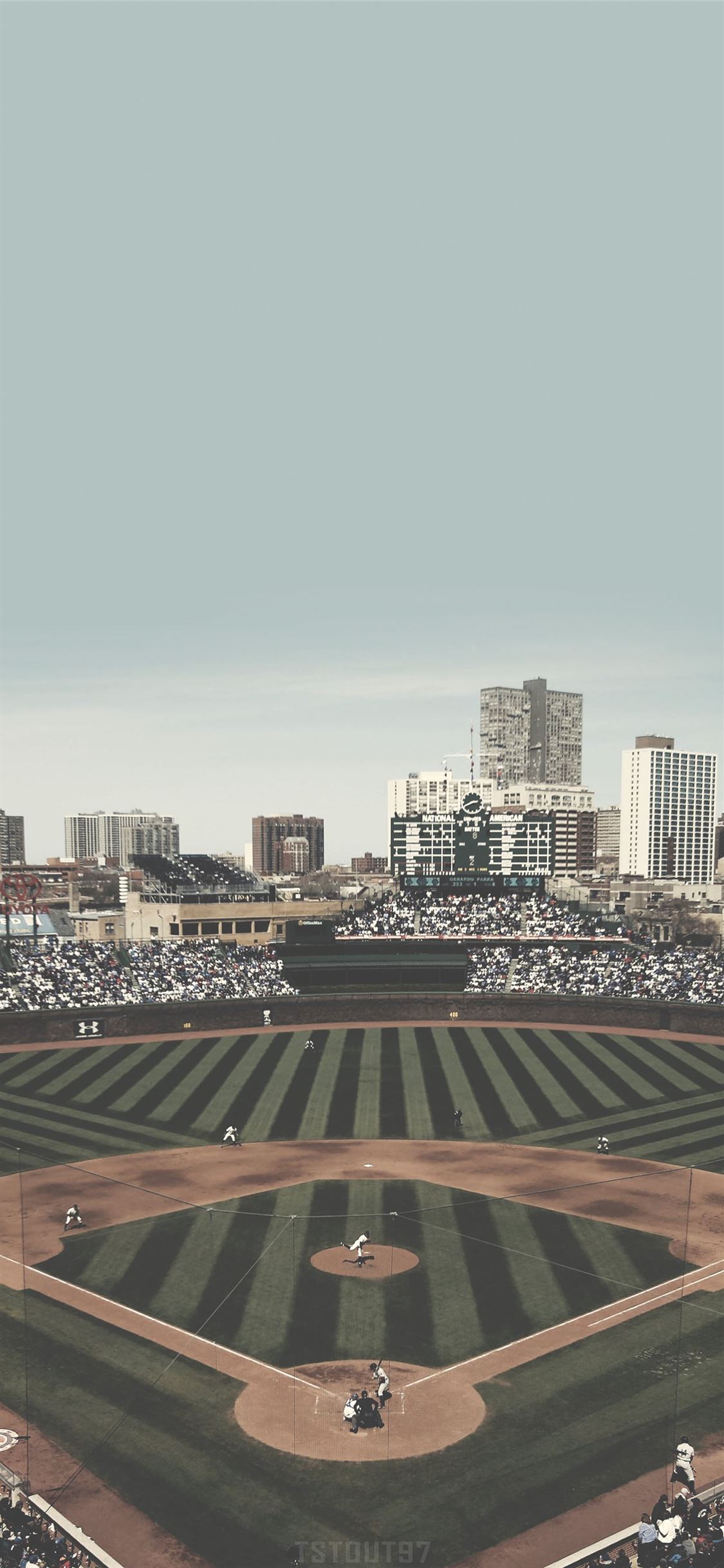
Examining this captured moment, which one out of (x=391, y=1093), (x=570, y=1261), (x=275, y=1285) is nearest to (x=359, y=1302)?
(x=275, y=1285)

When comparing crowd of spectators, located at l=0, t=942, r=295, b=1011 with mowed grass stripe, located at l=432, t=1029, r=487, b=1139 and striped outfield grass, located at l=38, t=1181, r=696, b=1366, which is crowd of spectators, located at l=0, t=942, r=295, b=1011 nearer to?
mowed grass stripe, located at l=432, t=1029, r=487, b=1139

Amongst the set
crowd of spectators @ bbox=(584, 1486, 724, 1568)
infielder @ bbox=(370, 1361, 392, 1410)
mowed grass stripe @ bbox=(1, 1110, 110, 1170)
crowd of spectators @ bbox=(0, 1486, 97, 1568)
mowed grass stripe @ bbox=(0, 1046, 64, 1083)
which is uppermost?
crowd of spectators @ bbox=(584, 1486, 724, 1568)

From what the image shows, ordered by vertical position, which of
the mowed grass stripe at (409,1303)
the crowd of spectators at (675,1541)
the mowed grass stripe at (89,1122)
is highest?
the crowd of spectators at (675,1541)

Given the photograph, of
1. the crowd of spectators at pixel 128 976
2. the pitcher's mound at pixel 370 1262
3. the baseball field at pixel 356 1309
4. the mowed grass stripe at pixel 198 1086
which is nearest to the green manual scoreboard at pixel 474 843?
the crowd of spectators at pixel 128 976

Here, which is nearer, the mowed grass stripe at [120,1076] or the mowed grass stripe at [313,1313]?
the mowed grass stripe at [313,1313]

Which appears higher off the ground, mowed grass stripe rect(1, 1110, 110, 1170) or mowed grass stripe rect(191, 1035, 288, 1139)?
mowed grass stripe rect(1, 1110, 110, 1170)

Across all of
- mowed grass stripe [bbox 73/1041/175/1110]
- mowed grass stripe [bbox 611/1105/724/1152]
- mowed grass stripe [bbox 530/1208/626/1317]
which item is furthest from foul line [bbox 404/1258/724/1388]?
mowed grass stripe [bbox 73/1041/175/1110]

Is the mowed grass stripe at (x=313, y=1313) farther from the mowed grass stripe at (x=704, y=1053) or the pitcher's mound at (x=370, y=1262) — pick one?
the mowed grass stripe at (x=704, y=1053)

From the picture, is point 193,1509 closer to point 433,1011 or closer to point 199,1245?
point 199,1245
